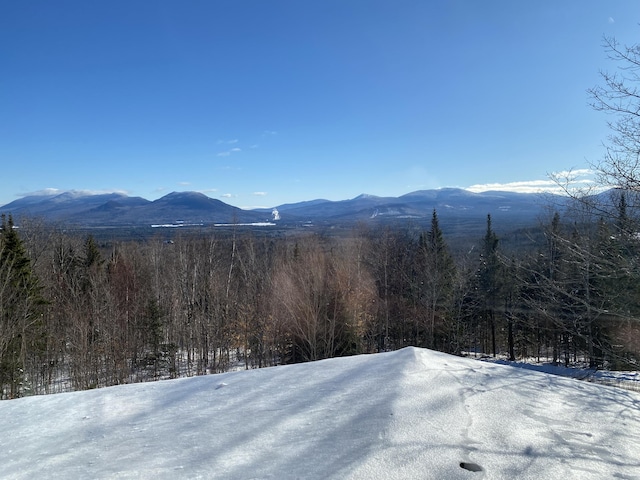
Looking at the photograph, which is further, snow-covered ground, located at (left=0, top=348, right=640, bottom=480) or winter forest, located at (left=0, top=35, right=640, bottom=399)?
winter forest, located at (left=0, top=35, right=640, bottom=399)

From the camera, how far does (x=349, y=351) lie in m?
17.5

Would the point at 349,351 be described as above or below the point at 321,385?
below

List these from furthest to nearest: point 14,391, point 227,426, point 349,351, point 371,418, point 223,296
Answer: point 223,296 < point 349,351 < point 14,391 < point 227,426 < point 371,418

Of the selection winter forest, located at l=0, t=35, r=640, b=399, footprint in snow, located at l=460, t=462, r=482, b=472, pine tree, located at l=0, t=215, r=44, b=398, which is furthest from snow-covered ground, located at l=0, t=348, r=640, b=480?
pine tree, located at l=0, t=215, r=44, b=398

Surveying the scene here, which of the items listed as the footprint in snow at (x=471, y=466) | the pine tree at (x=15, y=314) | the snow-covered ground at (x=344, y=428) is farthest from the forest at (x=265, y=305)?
the footprint in snow at (x=471, y=466)

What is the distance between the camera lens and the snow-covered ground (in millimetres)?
2982

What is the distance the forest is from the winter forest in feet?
0.31

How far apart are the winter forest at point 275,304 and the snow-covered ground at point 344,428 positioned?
3.22m

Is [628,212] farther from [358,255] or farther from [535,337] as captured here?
[535,337]

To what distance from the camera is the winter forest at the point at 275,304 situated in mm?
11008

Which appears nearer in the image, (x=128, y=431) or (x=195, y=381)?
(x=128, y=431)

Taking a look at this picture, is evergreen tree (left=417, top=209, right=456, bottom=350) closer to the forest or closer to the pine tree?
the forest

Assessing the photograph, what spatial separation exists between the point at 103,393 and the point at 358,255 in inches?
809

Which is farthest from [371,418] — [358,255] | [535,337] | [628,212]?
[535,337]
